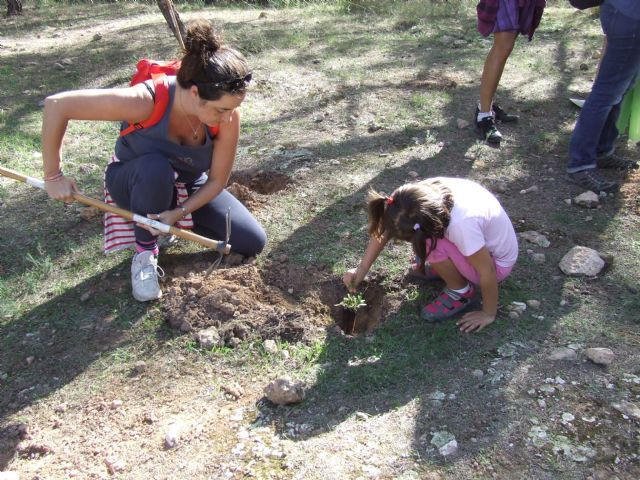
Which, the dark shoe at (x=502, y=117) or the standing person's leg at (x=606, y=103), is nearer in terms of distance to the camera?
the standing person's leg at (x=606, y=103)

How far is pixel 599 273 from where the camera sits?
2826mm

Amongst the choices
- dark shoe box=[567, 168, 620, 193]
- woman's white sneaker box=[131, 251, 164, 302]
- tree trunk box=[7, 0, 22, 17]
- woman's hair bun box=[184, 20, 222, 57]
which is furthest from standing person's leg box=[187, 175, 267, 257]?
tree trunk box=[7, 0, 22, 17]

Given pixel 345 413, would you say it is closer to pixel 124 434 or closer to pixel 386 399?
pixel 386 399

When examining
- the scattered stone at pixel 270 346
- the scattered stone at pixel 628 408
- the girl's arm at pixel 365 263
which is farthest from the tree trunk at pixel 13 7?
the scattered stone at pixel 628 408

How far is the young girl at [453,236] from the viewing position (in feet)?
7.38

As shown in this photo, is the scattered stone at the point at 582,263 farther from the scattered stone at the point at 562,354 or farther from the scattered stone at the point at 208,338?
the scattered stone at the point at 208,338

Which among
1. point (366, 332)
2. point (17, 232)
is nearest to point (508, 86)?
point (366, 332)

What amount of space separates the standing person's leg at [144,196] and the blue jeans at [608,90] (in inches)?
98.2

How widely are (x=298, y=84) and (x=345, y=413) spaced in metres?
3.67

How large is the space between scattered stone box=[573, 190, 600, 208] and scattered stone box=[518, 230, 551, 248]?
44 centimetres

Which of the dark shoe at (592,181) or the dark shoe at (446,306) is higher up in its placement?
the dark shoe at (592,181)

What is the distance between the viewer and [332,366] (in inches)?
97.0

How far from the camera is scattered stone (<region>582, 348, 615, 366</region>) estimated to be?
227 cm

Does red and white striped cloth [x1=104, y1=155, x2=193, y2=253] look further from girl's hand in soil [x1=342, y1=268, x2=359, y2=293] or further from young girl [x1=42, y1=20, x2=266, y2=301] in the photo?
girl's hand in soil [x1=342, y1=268, x2=359, y2=293]
